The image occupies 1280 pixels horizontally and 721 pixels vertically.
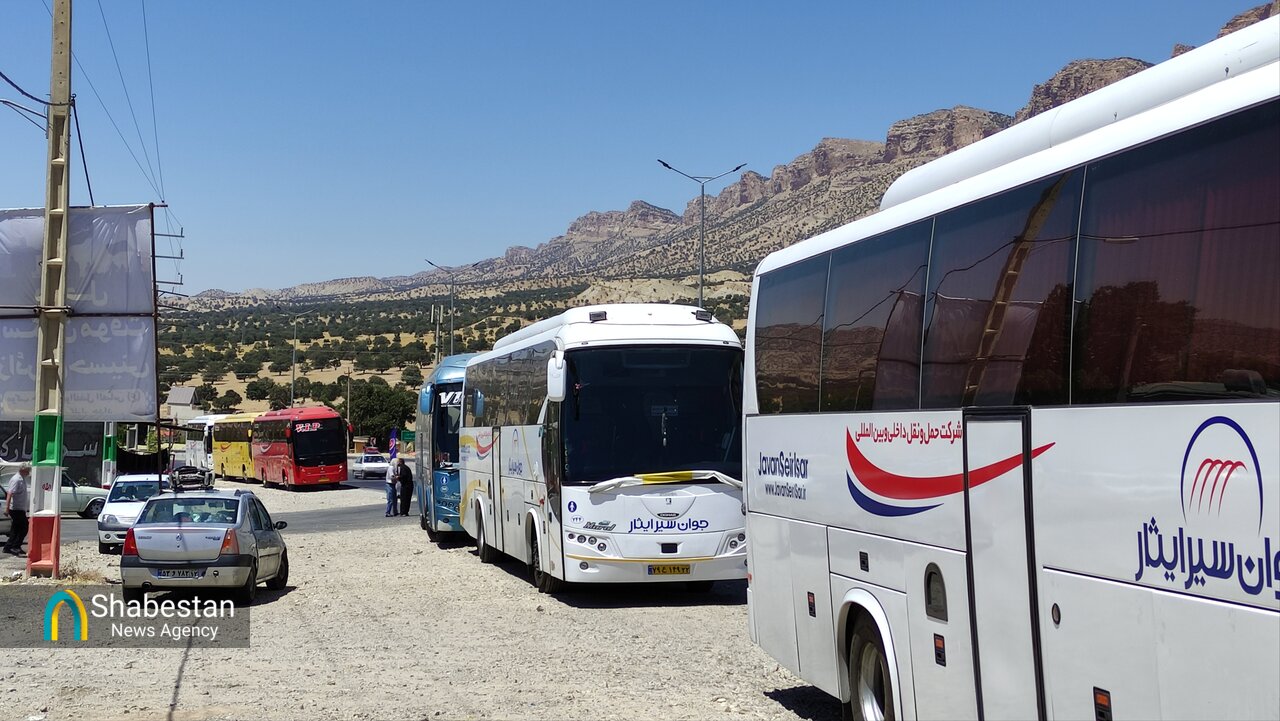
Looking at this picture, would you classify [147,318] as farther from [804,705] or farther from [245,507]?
[804,705]

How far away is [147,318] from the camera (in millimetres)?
19422

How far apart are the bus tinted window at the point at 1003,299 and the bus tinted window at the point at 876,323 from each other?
7.8 inches

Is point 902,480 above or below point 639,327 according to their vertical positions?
below

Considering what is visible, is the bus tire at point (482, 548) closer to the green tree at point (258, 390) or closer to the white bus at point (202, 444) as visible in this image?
the white bus at point (202, 444)

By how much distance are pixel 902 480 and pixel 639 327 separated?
946cm

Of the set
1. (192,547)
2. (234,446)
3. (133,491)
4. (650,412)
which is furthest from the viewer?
(234,446)

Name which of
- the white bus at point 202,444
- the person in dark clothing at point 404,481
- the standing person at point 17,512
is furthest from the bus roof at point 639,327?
the white bus at point 202,444

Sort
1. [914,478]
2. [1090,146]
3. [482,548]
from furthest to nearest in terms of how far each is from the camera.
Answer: [482,548], [914,478], [1090,146]

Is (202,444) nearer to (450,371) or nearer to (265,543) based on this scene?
(450,371)

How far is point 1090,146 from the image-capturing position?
5660 mm

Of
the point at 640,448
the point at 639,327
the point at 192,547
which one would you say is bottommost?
the point at 192,547

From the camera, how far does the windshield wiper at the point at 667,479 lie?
1544 centimetres

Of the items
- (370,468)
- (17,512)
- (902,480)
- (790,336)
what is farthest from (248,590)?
(370,468)

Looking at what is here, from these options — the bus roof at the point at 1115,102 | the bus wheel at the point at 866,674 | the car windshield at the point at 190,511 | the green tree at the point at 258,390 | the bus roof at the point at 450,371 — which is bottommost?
the bus wheel at the point at 866,674
